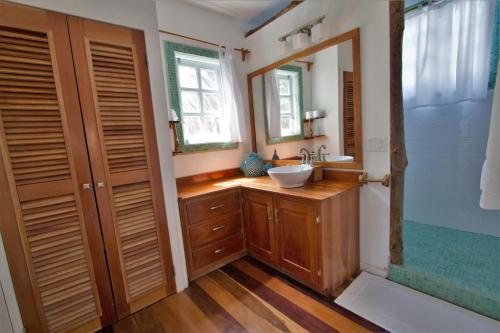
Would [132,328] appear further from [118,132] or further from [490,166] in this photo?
[490,166]

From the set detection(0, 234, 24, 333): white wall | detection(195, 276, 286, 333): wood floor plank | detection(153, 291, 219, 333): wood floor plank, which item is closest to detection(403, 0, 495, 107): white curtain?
detection(195, 276, 286, 333): wood floor plank

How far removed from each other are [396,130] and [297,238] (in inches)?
Result: 41.9

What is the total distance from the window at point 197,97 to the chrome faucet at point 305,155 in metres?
0.82

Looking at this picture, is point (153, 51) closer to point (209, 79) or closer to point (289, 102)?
point (209, 79)

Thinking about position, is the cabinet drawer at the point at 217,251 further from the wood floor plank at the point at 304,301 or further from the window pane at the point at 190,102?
the window pane at the point at 190,102

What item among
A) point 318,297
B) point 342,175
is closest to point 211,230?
point 318,297

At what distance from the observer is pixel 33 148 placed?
4.15 ft

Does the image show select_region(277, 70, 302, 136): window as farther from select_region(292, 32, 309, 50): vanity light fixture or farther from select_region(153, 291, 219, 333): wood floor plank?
select_region(153, 291, 219, 333): wood floor plank

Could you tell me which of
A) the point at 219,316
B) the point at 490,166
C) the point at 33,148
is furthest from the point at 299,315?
the point at 33,148

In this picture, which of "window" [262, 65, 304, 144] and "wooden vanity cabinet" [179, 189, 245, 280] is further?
"window" [262, 65, 304, 144]

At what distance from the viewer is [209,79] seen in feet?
8.15

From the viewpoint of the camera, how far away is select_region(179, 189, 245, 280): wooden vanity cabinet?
1.93 metres

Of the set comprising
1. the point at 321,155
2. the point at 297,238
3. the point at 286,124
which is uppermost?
the point at 286,124

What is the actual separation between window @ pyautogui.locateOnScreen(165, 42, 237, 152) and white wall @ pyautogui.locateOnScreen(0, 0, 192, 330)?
0.58 meters
